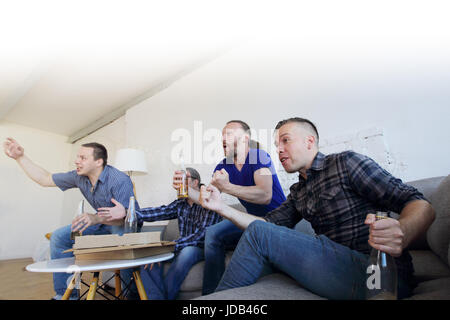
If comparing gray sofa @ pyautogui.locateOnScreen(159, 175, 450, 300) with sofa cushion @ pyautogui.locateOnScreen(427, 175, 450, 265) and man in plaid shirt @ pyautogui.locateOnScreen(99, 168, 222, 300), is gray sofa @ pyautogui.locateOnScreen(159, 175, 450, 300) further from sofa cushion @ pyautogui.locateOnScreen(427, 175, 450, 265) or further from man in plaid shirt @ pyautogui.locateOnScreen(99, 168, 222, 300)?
man in plaid shirt @ pyautogui.locateOnScreen(99, 168, 222, 300)

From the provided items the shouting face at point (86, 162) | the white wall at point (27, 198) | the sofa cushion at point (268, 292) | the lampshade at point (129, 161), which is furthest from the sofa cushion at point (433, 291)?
the white wall at point (27, 198)

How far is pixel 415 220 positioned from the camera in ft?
2.65

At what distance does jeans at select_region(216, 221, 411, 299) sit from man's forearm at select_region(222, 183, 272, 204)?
26.3 inches

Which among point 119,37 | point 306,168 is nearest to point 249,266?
point 306,168

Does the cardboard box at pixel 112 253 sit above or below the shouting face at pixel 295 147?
below

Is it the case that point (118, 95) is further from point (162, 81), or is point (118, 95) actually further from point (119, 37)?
point (119, 37)

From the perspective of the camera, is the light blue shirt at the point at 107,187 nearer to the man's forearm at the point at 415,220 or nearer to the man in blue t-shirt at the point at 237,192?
the man in blue t-shirt at the point at 237,192

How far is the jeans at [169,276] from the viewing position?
162 centimetres

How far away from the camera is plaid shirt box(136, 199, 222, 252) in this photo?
1.85 metres

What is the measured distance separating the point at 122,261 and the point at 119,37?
2447 mm

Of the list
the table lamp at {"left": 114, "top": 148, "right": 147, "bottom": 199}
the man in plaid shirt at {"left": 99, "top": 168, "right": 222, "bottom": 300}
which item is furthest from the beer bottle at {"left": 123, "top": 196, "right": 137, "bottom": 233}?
the table lamp at {"left": 114, "top": 148, "right": 147, "bottom": 199}

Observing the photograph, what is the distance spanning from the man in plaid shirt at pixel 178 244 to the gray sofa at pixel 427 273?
2.13 feet
